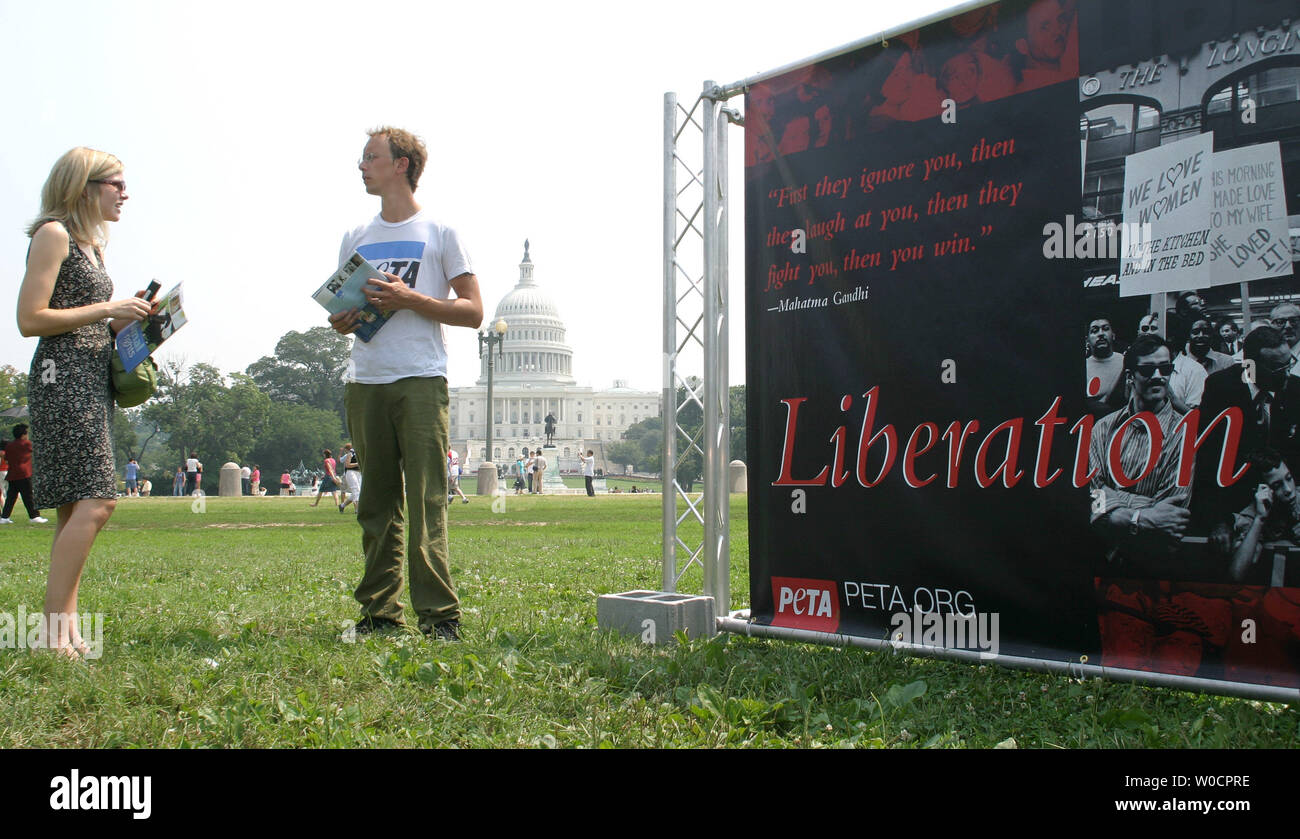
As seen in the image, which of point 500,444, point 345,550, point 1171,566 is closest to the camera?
point 1171,566

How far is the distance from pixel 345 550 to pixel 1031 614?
22.0 ft

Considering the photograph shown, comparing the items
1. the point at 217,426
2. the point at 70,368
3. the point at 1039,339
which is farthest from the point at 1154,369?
the point at 217,426

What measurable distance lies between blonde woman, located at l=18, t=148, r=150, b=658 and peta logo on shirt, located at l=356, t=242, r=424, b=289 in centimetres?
94

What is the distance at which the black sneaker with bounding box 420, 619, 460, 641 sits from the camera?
3.78 meters

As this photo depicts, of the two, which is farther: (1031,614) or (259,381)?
(259,381)

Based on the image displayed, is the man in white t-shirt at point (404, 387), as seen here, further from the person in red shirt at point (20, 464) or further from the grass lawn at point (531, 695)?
the person in red shirt at point (20, 464)

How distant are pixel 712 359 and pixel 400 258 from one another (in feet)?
4.64

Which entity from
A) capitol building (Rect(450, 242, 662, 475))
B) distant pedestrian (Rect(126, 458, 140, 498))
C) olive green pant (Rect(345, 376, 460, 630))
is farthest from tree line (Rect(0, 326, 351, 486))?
olive green pant (Rect(345, 376, 460, 630))

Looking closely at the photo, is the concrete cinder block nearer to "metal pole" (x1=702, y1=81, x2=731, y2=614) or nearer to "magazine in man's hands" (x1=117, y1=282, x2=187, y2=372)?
"metal pole" (x1=702, y1=81, x2=731, y2=614)

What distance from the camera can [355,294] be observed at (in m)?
3.86

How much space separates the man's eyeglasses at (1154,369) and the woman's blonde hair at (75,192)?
3.63 meters
